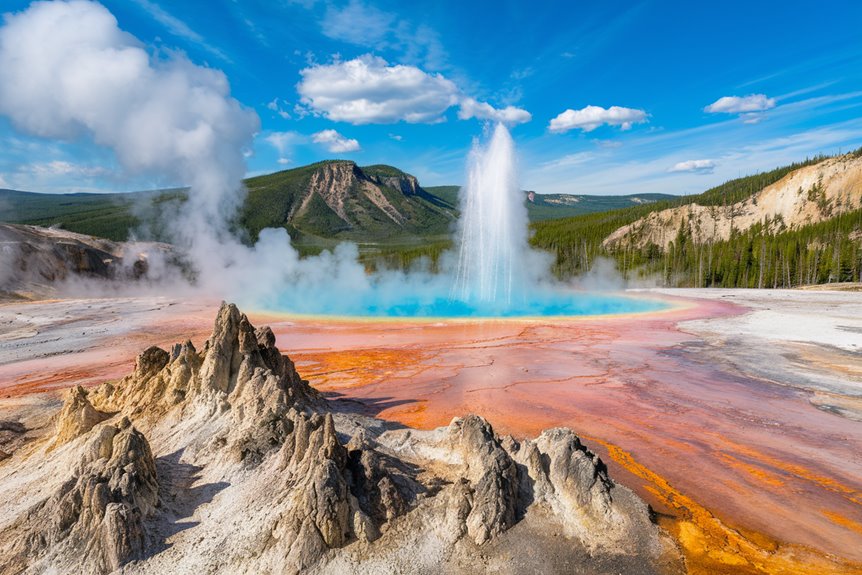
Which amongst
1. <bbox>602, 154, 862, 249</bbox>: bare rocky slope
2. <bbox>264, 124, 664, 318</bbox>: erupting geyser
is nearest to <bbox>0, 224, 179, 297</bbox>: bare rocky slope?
<bbox>264, 124, 664, 318</bbox>: erupting geyser

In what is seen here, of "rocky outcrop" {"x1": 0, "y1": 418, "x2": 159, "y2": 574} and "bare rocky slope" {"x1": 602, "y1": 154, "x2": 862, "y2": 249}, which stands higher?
"bare rocky slope" {"x1": 602, "y1": 154, "x2": 862, "y2": 249}

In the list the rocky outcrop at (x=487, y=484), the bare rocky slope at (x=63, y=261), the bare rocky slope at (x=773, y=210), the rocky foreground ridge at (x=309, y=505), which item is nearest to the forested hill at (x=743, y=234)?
the bare rocky slope at (x=773, y=210)

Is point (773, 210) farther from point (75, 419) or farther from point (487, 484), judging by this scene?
point (75, 419)

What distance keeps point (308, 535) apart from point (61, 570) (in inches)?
120

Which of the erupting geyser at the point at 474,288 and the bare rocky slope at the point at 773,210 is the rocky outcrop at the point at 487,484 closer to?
the erupting geyser at the point at 474,288

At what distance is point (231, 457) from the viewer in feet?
25.5

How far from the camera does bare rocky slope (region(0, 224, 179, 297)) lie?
44.8 meters

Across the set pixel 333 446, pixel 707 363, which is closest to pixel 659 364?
pixel 707 363

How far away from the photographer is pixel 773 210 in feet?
258

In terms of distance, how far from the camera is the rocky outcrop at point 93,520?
5.86 meters

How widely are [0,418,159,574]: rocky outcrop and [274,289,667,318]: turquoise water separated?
26.4m

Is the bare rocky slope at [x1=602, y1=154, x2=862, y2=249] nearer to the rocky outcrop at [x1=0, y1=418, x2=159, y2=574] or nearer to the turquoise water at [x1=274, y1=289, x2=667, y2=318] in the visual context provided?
the turquoise water at [x1=274, y1=289, x2=667, y2=318]

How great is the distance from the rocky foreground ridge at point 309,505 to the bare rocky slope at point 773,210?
79713mm

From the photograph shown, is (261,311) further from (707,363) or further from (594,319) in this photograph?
(707,363)
